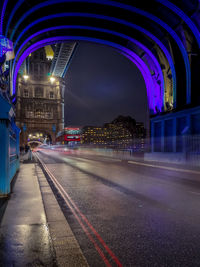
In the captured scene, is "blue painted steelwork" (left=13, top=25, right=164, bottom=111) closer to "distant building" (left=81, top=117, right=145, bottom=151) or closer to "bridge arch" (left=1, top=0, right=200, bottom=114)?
"bridge arch" (left=1, top=0, right=200, bottom=114)

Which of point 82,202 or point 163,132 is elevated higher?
point 163,132

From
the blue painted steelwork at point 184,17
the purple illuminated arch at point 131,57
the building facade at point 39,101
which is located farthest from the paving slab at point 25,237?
the building facade at point 39,101

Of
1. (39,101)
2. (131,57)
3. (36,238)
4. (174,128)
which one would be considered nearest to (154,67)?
(131,57)

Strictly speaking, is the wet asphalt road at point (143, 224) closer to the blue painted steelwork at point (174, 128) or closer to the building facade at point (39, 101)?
the blue painted steelwork at point (174, 128)

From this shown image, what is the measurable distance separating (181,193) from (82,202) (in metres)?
3.41

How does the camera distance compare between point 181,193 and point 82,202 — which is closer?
point 82,202

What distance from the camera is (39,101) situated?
9494cm

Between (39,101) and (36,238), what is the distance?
313 ft

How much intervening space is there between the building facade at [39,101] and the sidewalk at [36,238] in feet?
285

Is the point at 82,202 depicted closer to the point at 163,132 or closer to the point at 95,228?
the point at 95,228

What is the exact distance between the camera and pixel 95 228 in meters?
4.41

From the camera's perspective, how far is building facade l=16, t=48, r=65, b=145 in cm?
9125

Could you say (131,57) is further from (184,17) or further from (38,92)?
(38,92)

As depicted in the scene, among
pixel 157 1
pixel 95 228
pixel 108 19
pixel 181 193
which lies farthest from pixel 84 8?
pixel 95 228
